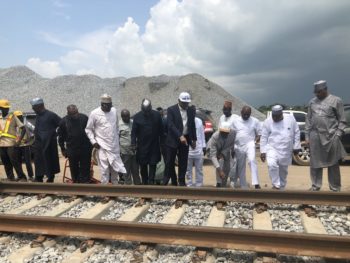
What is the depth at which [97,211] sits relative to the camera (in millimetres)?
4938

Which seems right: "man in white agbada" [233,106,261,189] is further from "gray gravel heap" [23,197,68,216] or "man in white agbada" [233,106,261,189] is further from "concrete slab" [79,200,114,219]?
"gray gravel heap" [23,197,68,216]

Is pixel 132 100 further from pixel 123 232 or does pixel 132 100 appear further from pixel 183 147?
pixel 123 232

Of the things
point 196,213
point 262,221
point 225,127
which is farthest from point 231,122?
point 262,221

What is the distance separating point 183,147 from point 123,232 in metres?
2.65

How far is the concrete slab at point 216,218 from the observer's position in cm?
435

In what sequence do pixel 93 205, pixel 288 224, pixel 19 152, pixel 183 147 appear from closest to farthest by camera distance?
pixel 288 224 < pixel 93 205 < pixel 183 147 < pixel 19 152

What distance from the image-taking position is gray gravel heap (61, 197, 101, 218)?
498 centimetres

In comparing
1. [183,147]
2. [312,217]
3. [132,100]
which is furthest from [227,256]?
[132,100]

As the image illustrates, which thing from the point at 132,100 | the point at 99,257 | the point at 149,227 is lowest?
the point at 99,257

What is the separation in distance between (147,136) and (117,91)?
24.4 metres

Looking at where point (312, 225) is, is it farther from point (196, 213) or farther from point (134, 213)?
point (134, 213)

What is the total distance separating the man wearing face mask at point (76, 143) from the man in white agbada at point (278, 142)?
3187 mm

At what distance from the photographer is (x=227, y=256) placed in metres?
3.61

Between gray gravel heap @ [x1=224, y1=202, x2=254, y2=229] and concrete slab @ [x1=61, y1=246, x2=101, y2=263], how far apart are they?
1.52 meters
